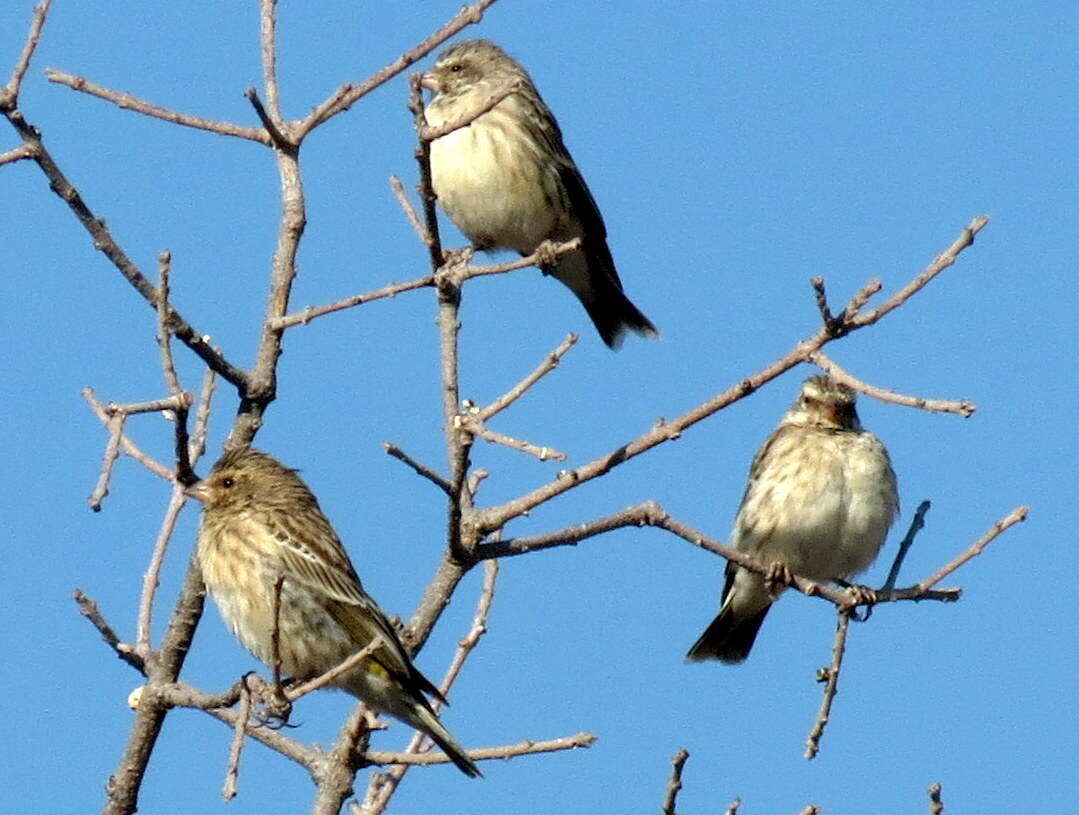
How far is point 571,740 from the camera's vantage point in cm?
478

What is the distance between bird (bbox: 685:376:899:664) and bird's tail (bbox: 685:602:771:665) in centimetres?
24

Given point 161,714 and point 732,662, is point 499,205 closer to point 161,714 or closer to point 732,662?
point 732,662

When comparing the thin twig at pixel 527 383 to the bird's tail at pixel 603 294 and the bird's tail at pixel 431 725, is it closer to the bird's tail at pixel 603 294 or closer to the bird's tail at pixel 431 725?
the bird's tail at pixel 431 725

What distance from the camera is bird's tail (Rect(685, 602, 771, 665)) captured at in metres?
9.49

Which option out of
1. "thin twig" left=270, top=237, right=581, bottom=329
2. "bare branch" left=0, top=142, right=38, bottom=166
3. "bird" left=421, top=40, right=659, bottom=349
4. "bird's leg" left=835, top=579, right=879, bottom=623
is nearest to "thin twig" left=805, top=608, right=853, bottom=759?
"bird's leg" left=835, top=579, right=879, bottom=623

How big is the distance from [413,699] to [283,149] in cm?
200

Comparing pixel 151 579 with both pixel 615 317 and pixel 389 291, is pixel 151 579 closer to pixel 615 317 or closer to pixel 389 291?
pixel 389 291

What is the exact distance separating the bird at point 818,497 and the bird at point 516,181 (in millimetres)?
1512

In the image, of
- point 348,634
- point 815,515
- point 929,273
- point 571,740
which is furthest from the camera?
point 815,515

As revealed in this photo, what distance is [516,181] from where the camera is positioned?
379 inches

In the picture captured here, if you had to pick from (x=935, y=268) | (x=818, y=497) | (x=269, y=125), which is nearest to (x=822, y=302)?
(x=935, y=268)

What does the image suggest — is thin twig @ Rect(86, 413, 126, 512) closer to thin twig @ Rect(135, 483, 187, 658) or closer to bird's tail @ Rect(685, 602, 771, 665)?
thin twig @ Rect(135, 483, 187, 658)

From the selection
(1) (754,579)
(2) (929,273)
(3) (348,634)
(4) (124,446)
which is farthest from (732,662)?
(2) (929,273)

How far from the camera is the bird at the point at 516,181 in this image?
374 inches
